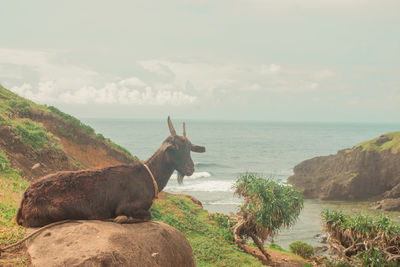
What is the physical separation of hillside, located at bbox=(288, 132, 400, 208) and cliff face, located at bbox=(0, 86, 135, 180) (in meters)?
31.3

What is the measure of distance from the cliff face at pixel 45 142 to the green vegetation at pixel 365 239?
53.3 ft

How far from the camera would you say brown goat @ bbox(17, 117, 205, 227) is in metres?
4.98

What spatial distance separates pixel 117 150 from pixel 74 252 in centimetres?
2262

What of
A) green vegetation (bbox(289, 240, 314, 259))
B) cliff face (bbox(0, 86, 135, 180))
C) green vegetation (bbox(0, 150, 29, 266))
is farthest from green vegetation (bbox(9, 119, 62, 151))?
green vegetation (bbox(289, 240, 314, 259))

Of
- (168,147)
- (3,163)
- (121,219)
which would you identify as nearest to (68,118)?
(3,163)

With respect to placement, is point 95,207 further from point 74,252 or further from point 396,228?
point 396,228

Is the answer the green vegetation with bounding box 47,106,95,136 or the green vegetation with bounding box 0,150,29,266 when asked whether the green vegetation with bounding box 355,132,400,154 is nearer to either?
the green vegetation with bounding box 47,106,95,136

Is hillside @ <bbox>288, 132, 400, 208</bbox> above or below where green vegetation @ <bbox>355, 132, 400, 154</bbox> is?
below

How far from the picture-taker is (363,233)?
717 inches

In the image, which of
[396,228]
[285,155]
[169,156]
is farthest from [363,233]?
[285,155]

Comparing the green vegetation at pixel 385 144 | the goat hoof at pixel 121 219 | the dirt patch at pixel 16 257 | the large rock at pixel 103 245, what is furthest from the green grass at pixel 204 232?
the green vegetation at pixel 385 144

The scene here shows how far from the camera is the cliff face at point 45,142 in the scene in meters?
16.5

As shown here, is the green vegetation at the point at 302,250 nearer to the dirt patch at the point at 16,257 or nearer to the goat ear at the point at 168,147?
the goat ear at the point at 168,147

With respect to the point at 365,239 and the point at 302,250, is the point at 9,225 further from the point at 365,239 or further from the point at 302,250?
the point at 302,250
